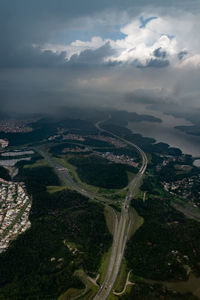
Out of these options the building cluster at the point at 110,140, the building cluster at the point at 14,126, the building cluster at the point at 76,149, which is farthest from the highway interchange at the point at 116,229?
the building cluster at the point at 14,126

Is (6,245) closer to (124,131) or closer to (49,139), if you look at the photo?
(49,139)

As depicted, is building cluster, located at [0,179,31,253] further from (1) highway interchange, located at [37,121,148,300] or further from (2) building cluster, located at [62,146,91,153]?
(2) building cluster, located at [62,146,91,153]

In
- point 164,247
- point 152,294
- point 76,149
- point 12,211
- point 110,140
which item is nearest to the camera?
point 152,294

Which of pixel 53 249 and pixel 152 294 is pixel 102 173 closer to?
pixel 53 249

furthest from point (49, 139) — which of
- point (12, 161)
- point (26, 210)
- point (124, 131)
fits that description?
point (26, 210)

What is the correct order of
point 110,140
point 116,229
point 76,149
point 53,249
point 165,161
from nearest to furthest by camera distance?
point 53,249
point 116,229
point 165,161
point 76,149
point 110,140

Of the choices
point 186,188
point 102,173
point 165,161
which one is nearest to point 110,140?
point 165,161

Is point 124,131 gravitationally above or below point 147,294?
above

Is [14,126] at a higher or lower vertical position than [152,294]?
higher
